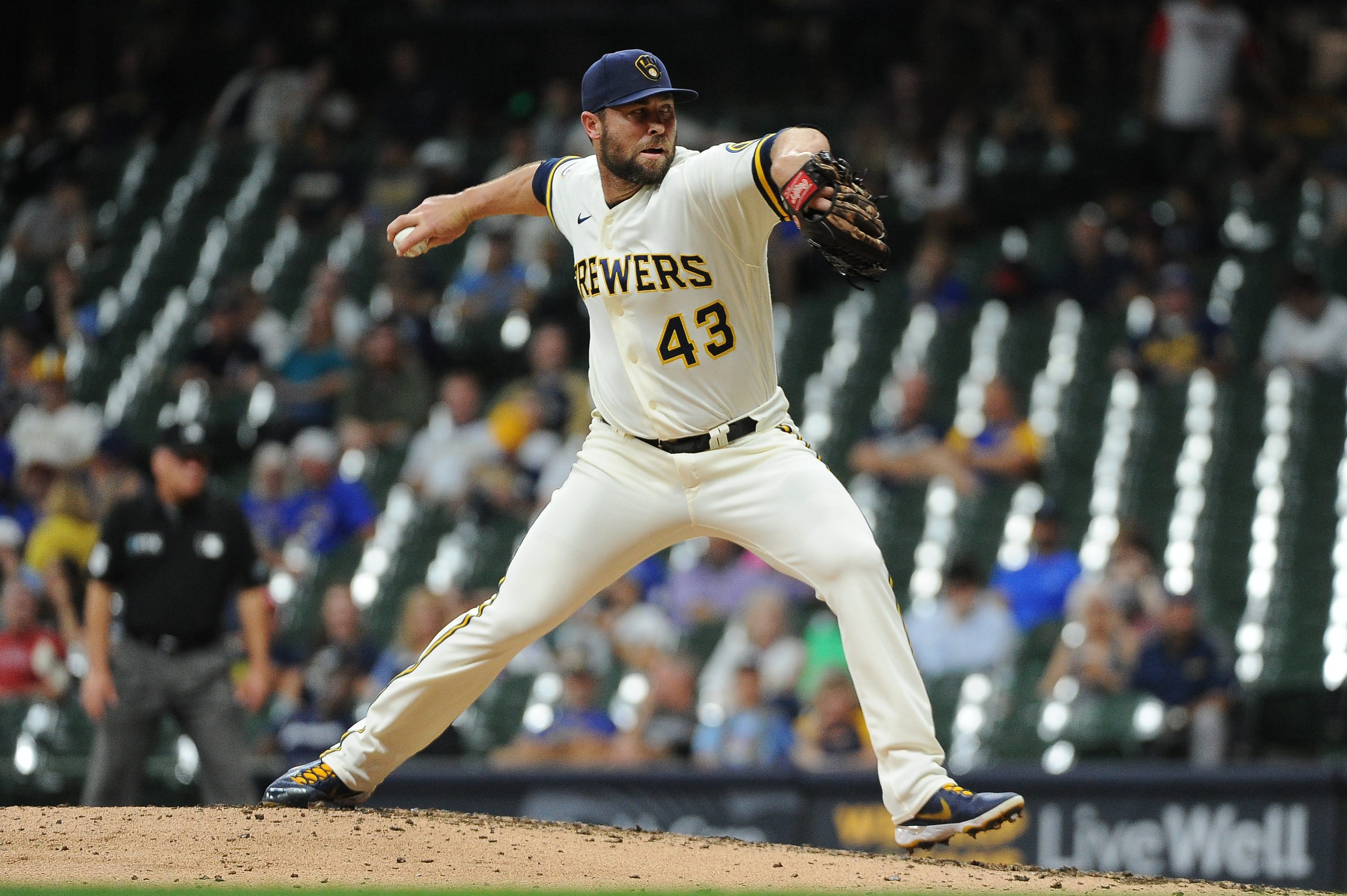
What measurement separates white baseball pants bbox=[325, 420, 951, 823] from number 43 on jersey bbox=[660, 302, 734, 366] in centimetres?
27

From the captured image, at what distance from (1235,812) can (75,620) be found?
694cm

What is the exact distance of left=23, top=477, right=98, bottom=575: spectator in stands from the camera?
11.8 metres

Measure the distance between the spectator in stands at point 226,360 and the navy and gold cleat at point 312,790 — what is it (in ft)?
26.6

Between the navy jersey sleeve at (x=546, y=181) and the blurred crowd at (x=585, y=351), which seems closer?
the navy jersey sleeve at (x=546, y=181)

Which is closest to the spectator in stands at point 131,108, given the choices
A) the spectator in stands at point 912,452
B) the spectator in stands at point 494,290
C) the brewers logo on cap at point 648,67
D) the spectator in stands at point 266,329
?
the spectator in stands at point 266,329

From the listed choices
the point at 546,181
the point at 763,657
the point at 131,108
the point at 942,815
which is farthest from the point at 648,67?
the point at 131,108

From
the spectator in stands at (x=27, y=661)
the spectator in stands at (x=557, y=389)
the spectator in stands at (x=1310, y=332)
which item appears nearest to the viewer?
the spectator in stands at (x=27, y=661)

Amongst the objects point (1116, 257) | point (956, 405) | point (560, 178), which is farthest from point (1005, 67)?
point (560, 178)

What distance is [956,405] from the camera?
1186cm

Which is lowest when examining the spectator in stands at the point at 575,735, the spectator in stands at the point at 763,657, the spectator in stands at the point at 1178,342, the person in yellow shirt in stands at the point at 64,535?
the spectator in stands at the point at 575,735

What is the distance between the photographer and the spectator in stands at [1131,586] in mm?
9359

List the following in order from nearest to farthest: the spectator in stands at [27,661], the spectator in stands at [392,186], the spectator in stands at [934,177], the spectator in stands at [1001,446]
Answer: the spectator in stands at [27,661]
the spectator in stands at [1001,446]
the spectator in stands at [934,177]
the spectator in stands at [392,186]

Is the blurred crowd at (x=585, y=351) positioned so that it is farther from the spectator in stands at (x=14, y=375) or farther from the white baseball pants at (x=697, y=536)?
the white baseball pants at (x=697, y=536)

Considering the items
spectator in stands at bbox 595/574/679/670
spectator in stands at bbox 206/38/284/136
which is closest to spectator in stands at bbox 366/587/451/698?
spectator in stands at bbox 595/574/679/670
